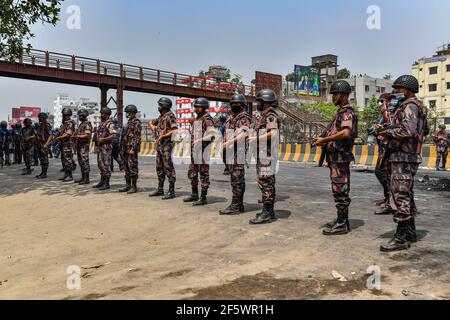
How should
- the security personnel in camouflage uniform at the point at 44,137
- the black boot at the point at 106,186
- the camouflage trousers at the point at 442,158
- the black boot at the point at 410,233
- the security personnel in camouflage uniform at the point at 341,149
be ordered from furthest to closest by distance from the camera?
1. the camouflage trousers at the point at 442,158
2. the security personnel in camouflage uniform at the point at 44,137
3. the black boot at the point at 106,186
4. the security personnel in camouflage uniform at the point at 341,149
5. the black boot at the point at 410,233

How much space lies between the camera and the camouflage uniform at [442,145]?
15.7 m

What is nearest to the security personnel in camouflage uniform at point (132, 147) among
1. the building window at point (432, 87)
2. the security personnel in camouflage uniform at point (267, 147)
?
the security personnel in camouflage uniform at point (267, 147)

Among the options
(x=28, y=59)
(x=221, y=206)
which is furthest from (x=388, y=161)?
(x=28, y=59)

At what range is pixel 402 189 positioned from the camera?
434 cm

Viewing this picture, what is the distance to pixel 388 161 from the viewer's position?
4547 mm

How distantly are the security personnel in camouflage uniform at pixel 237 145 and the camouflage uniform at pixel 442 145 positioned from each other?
39.9 ft

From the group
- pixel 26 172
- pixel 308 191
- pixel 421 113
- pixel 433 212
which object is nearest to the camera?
pixel 421 113

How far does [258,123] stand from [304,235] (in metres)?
1.74

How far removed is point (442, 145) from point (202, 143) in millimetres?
12420

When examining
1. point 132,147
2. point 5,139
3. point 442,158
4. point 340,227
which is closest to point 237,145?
point 340,227

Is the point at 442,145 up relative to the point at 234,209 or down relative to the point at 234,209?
up

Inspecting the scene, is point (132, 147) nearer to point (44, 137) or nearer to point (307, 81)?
point (44, 137)

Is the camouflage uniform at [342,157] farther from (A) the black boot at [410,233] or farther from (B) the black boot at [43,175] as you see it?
(B) the black boot at [43,175]
